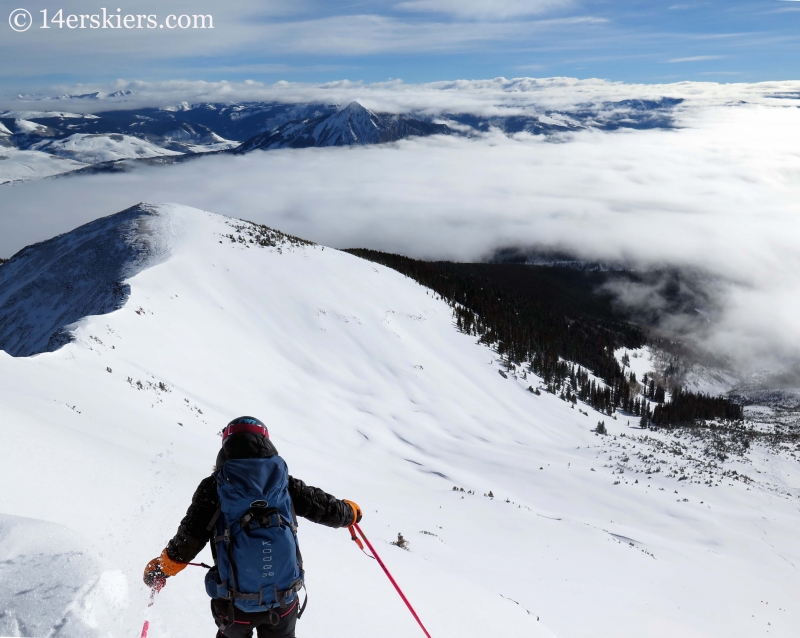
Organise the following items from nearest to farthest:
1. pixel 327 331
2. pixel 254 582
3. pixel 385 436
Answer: pixel 254 582 → pixel 385 436 → pixel 327 331

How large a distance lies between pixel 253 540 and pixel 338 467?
1683 cm

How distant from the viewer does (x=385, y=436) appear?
29.2 meters

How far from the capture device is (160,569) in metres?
4.46

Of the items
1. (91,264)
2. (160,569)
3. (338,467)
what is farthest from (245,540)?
(91,264)

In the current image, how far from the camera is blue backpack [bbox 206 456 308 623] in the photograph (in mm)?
4090

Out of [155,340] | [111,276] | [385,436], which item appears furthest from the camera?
[111,276]

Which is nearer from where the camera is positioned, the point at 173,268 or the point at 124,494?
the point at 124,494

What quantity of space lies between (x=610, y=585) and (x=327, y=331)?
1101 inches

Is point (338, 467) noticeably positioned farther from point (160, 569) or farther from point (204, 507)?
point (204, 507)

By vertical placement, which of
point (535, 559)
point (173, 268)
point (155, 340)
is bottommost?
point (535, 559)

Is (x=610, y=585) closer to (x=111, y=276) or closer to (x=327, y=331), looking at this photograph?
(x=327, y=331)

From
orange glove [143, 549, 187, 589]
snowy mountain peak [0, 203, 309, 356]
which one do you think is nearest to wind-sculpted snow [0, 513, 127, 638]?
orange glove [143, 549, 187, 589]

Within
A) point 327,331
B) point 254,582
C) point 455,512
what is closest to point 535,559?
point 455,512

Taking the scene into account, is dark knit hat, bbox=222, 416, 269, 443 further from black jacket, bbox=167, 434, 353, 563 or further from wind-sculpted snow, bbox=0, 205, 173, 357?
wind-sculpted snow, bbox=0, 205, 173, 357
